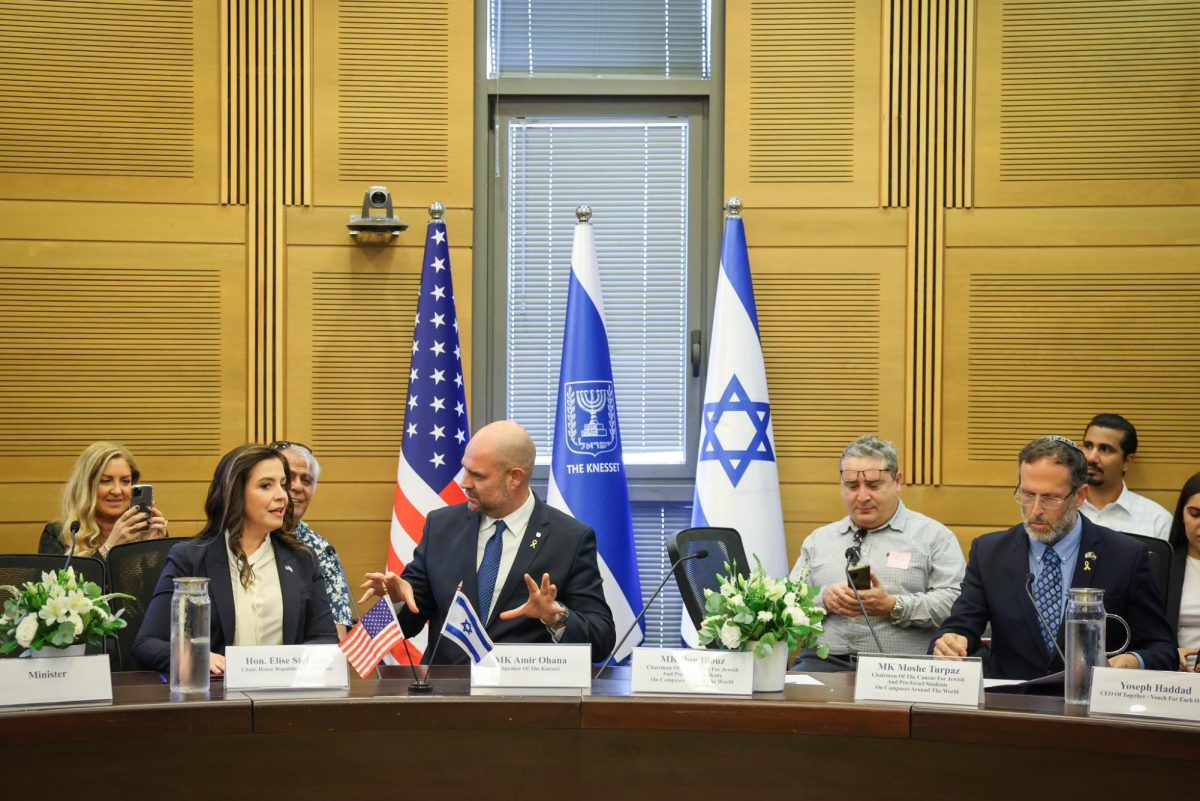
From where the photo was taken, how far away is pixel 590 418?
18.0 ft

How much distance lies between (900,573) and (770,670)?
1754 millimetres

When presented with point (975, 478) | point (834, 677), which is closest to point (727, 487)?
point (975, 478)

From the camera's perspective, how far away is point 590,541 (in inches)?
153

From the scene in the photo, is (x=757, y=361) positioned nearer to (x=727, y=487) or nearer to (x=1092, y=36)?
(x=727, y=487)

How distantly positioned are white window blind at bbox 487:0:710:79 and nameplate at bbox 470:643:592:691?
3.75m

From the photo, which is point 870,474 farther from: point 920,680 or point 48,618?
point 48,618

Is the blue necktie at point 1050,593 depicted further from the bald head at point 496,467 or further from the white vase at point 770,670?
the bald head at point 496,467

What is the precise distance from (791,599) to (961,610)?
1.08m

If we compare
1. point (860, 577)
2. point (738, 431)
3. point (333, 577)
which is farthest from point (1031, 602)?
point (333, 577)

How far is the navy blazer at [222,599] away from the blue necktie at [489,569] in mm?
457

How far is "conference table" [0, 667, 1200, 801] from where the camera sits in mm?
2648

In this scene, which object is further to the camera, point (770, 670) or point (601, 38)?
point (601, 38)

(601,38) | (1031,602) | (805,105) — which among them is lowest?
(1031,602)

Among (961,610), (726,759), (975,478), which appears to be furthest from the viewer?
(975,478)
